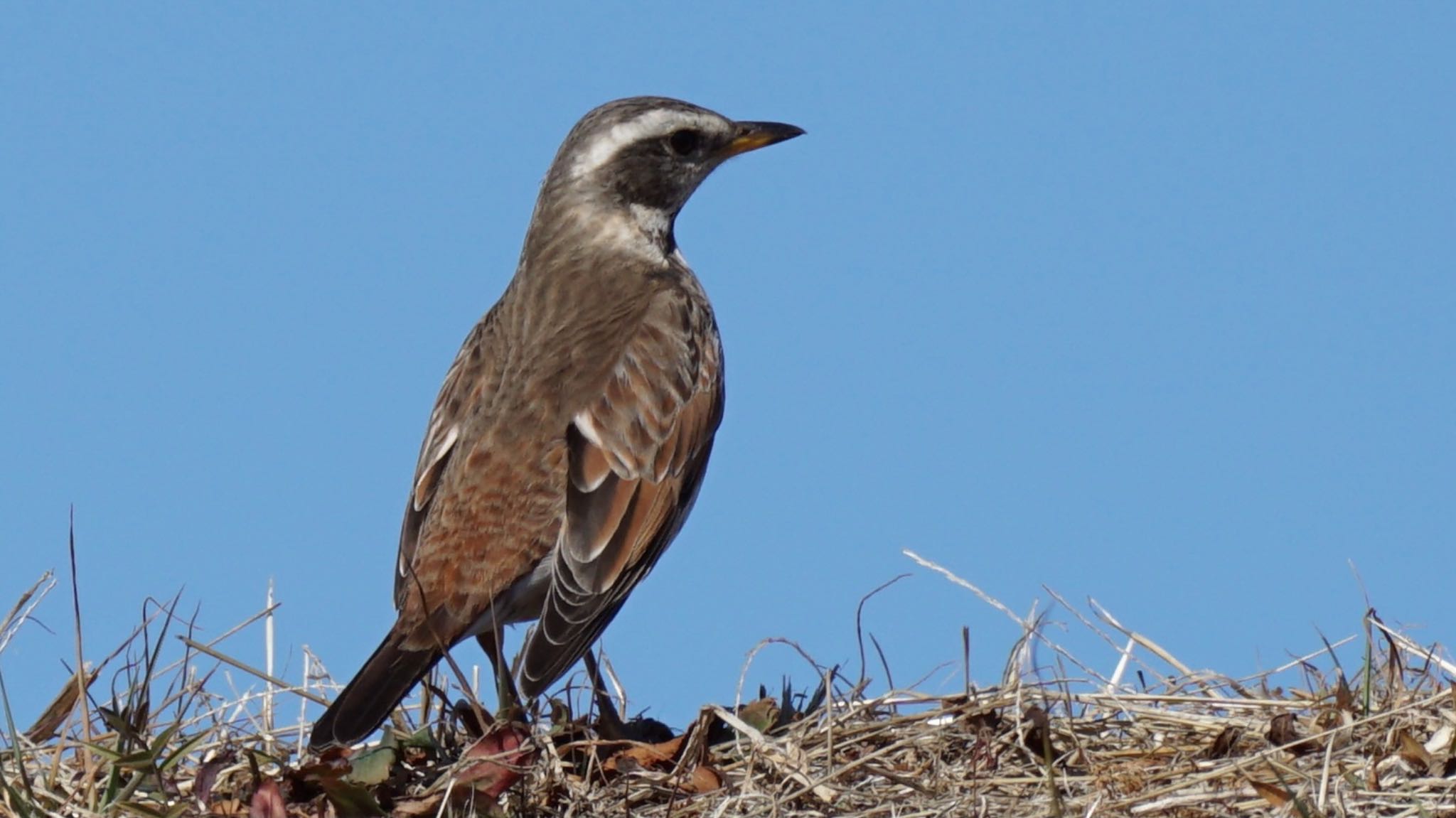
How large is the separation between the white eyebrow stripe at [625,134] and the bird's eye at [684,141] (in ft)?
A: 0.14

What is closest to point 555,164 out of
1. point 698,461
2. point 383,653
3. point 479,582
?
point 698,461

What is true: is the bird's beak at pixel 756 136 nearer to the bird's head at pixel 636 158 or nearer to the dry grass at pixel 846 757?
the bird's head at pixel 636 158

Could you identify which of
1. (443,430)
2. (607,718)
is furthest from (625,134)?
(607,718)

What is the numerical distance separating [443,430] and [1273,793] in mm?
3772

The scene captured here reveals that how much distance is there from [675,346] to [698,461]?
0.49 metres

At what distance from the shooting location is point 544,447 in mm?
7039

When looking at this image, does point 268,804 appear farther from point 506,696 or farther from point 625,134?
point 625,134

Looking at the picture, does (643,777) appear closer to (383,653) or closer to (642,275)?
(383,653)

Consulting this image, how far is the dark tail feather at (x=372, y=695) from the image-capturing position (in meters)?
5.61

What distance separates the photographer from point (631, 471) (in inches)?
279

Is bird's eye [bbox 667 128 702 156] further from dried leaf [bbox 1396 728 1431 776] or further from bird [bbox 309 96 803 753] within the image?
dried leaf [bbox 1396 728 1431 776]

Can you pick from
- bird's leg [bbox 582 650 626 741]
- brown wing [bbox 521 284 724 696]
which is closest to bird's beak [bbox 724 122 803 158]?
brown wing [bbox 521 284 724 696]

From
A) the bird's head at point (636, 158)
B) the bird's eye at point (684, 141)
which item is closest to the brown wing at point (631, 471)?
the bird's head at point (636, 158)

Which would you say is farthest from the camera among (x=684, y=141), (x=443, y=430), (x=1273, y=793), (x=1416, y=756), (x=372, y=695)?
(x=684, y=141)
